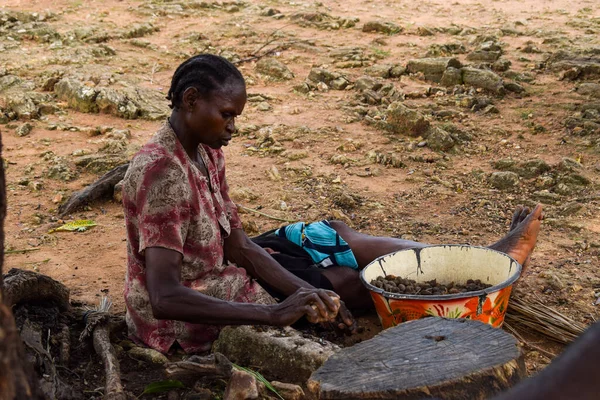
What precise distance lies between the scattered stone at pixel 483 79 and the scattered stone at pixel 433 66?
0.68 feet

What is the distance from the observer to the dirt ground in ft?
13.9

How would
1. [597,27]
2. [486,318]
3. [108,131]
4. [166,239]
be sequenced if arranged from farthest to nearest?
1. [597,27]
2. [108,131]
3. [486,318]
4. [166,239]

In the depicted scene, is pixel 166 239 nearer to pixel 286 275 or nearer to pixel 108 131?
pixel 286 275

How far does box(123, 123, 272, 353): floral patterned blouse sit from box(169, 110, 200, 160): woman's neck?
27mm

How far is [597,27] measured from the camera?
26.8 feet

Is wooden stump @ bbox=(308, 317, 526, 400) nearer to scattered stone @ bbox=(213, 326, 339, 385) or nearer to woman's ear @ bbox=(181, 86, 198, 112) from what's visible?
scattered stone @ bbox=(213, 326, 339, 385)

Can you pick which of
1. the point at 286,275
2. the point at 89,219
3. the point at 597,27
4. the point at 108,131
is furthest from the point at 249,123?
the point at 597,27

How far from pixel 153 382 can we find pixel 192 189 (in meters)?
0.74

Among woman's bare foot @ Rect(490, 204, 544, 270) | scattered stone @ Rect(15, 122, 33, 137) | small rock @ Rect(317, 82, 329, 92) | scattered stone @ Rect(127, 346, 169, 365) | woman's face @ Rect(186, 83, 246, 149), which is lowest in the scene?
scattered stone @ Rect(15, 122, 33, 137)

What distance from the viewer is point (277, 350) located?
8.98 ft

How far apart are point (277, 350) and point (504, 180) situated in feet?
8.97

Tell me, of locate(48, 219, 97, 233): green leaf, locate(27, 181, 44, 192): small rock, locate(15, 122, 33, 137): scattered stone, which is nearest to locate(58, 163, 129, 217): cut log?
locate(48, 219, 97, 233): green leaf

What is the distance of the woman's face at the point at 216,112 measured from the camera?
2744mm

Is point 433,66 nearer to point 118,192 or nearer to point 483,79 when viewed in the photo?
point 483,79
